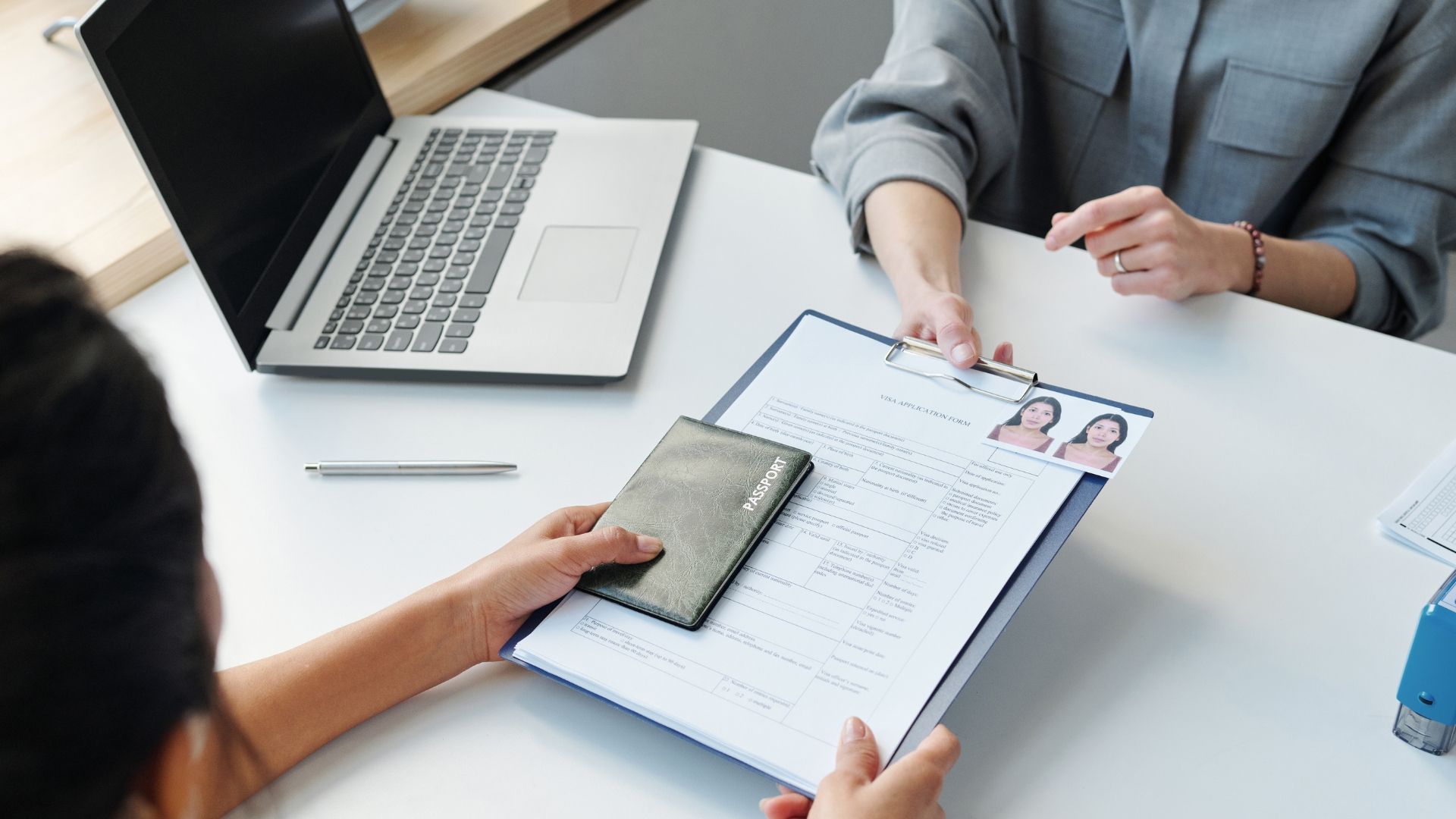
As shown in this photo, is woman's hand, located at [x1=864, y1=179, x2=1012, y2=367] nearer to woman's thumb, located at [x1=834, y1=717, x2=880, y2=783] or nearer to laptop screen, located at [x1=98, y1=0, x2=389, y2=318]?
woman's thumb, located at [x1=834, y1=717, x2=880, y2=783]

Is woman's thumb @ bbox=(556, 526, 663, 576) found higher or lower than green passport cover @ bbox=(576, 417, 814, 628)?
lower

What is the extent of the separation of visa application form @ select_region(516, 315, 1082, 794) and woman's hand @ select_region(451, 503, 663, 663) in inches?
0.7

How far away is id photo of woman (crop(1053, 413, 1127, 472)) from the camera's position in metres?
0.65

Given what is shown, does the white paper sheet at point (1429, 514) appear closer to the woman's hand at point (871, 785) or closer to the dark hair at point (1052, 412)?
the dark hair at point (1052, 412)

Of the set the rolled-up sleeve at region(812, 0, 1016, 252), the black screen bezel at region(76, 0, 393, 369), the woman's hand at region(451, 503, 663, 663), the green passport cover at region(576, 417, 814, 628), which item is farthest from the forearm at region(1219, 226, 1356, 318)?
the black screen bezel at region(76, 0, 393, 369)

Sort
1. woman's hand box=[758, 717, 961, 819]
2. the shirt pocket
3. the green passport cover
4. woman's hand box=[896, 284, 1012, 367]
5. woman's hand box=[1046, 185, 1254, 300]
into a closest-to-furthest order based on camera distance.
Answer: woman's hand box=[758, 717, 961, 819] → the green passport cover → woman's hand box=[896, 284, 1012, 367] → woman's hand box=[1046, 185, 1254, 300] → the shirt pocket

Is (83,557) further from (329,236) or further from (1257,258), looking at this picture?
(1257,258)

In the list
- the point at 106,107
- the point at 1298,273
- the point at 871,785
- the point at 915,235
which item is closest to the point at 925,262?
the point at 915,235

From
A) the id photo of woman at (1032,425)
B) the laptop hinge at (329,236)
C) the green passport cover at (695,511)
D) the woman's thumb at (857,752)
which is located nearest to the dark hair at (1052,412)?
the id photo of woman at (1032,425)

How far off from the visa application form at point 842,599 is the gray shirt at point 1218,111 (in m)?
0.28

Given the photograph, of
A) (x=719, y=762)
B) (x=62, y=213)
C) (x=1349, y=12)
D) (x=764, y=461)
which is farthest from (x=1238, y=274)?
(x=62, y=213)

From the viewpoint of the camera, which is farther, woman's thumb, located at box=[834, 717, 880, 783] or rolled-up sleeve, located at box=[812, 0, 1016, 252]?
rolled-up sleeve, located at box=[812, 0, 1016, 252]

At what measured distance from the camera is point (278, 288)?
896 millimetres

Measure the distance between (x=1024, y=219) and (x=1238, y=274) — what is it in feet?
1.18
